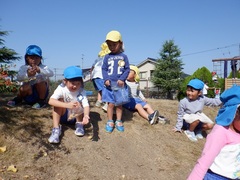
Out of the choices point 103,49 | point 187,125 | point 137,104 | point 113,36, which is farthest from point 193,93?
point 103,49

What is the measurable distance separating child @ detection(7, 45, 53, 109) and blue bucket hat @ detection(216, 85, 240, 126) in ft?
11.5

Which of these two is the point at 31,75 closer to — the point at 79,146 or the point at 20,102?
the point at 20,102

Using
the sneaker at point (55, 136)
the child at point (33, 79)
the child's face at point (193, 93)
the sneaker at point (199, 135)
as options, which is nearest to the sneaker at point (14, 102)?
the child at point (33, 79)

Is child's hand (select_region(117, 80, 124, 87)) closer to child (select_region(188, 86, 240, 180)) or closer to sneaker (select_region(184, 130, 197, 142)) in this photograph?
sneaker (select_region(184, 130, 197, 142))

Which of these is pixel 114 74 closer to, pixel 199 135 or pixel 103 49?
pixel 103 49

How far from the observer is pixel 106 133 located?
4.52 metres

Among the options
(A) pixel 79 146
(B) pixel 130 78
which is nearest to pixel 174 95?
(B) pixel 130 78

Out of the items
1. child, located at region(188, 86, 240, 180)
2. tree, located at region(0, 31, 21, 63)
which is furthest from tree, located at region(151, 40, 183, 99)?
child, located at region(188, 86, 240, 180)

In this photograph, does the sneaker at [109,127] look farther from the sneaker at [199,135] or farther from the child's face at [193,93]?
the sneaker at [199,135]

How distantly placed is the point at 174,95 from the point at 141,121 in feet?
70.1

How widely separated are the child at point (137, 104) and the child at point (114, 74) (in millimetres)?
752

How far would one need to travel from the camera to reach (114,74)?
4703 millimetres

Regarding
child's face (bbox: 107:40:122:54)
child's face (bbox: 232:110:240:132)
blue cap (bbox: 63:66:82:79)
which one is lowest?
Result: child's face (bbox: 232:110:240:132)

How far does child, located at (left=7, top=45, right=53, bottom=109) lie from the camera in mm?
4551
